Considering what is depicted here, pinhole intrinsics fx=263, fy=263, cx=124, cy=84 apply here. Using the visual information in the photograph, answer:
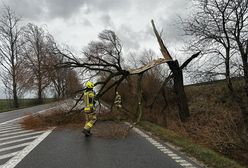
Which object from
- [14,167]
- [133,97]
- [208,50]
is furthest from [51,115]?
[208,50]

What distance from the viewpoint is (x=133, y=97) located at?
59.5 ft

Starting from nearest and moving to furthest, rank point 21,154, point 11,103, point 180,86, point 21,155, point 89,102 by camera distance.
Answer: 1. point 21,155
2. point 21,154
3. point 89,102
4. point 180,86
5. point 11,103

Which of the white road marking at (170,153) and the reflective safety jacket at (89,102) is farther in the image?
the reflective safety jacket at (89,102)

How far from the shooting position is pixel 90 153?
670cm

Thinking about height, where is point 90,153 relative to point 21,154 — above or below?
below

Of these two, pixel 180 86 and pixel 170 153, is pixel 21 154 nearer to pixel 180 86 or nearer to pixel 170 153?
pixel 170 153

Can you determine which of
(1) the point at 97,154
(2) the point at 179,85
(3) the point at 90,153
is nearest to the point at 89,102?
(3) the point at 90,153

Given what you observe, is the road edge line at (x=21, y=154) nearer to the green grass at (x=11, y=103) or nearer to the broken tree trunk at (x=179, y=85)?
the broken tree trunk at (x=179, y=85)

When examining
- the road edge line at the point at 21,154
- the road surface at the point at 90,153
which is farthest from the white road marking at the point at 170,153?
the road edge line at the point at 21,154

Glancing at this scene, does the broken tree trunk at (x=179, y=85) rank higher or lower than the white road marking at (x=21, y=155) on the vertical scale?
higher

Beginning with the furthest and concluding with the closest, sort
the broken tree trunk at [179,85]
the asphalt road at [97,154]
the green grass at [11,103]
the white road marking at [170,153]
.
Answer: the green grass at [11,103]
the broken tree trunk at [179,85]
the asphalt road at [97,154]
the white road marking at [170,153]

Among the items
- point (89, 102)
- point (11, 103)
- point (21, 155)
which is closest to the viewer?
point (21, 155)

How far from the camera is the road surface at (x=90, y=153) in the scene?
5.63 meters

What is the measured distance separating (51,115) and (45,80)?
6.49ft
